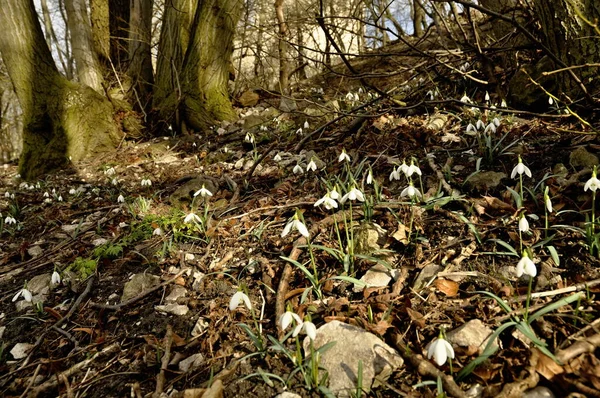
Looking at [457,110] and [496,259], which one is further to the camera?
[457,110]

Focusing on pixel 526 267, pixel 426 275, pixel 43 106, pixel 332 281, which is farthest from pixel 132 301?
pixel 43 106

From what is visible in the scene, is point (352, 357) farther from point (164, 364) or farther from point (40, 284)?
point (40, 284)

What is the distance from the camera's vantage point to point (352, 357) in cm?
141

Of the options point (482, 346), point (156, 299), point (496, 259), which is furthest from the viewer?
point (156, 299)

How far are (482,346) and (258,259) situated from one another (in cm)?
131

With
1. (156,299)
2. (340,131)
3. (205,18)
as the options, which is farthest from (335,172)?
(205,18)

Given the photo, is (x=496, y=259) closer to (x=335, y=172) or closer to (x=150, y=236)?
(x=335, y=172)

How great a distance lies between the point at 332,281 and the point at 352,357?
1.70ft

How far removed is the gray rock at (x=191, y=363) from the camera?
156 cm

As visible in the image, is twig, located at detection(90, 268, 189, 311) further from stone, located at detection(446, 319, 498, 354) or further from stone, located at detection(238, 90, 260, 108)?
stone, located at detection(238, 90, 260, 108)

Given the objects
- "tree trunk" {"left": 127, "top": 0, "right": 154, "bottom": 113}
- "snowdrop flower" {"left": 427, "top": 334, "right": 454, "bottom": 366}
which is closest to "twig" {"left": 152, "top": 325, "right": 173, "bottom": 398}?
"snowdrop flower" {"left": 427, "top": 334, "right": 454, "bottom": 366}

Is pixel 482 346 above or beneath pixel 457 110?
beneath

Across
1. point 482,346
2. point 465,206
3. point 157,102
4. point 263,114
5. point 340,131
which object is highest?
point 157,102

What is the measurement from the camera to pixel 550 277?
161cm
